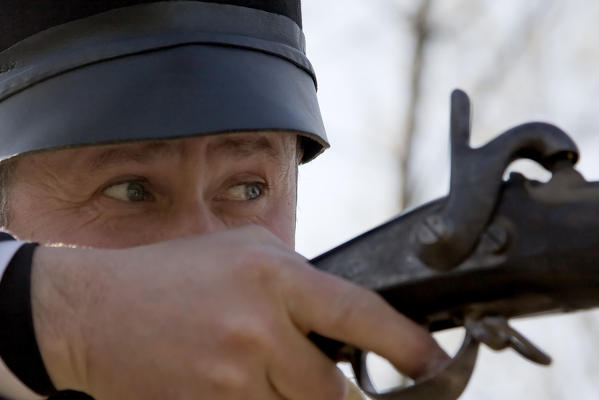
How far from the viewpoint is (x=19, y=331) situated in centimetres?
213

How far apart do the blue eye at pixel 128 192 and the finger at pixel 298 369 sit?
1.13 metres

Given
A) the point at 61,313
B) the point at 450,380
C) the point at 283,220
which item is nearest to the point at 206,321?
the point at 61,313

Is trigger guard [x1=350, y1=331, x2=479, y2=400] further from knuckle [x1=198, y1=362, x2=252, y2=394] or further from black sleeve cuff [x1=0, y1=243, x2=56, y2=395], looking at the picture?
black sleeve cuff [x1=0, y1=243, x2=56, y2=395]

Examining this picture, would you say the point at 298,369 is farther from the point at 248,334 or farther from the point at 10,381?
the point at 10,381

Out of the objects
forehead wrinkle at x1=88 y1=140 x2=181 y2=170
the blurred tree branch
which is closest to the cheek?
forehead wrinkle at x1=88 y1=140 x2=181 y2=170

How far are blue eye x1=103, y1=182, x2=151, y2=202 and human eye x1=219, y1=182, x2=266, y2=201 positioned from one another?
200 millimetres

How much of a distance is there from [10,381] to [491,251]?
89cm

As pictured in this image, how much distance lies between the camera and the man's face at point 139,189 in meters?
2.94

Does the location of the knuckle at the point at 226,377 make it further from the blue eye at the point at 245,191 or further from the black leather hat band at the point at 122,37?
the blue eye at the point at 245,191

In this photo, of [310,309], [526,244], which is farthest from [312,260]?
[526,244]

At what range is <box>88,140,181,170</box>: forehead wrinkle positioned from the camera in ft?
9.58

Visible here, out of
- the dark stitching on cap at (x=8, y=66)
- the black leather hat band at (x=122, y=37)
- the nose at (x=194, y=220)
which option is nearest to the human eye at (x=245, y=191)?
the nose at (x=194, y=220)

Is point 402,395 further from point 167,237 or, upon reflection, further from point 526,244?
point 167,237

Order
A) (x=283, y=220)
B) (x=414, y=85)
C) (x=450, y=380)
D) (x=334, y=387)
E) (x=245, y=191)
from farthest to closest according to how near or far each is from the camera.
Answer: (x=414, y=85), (x=283, y=220), (x=245, y=191), (x=334, y=387), (x=450, y=380)
